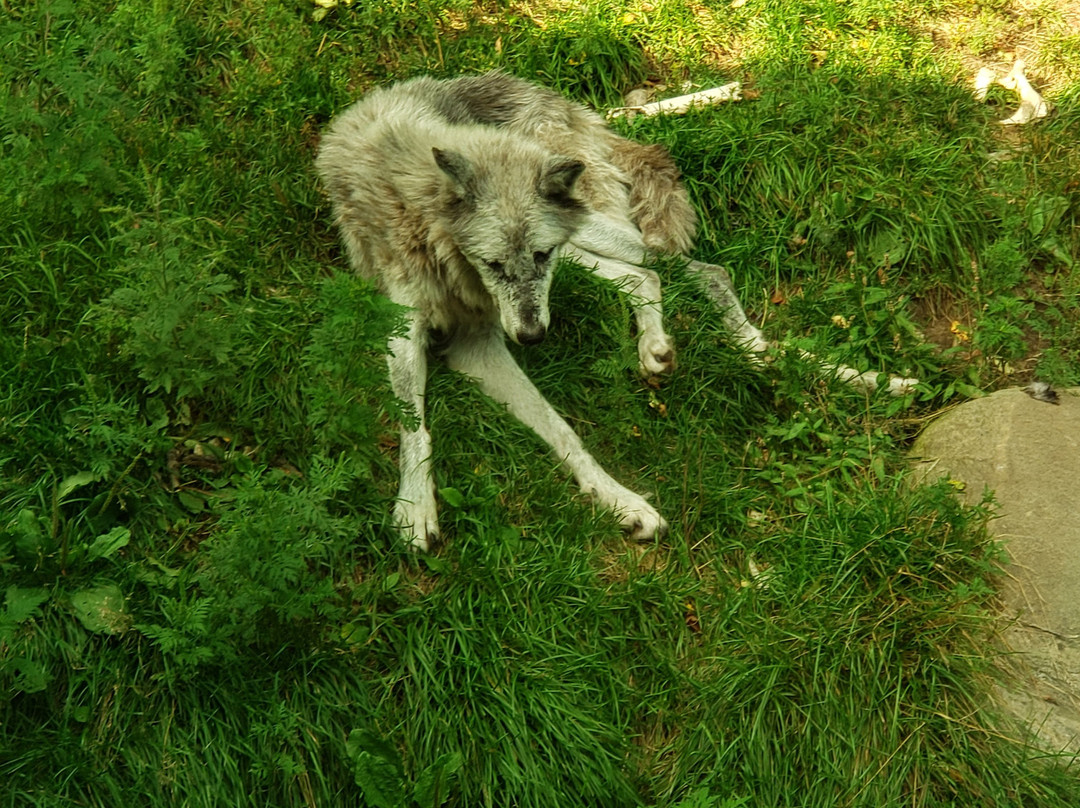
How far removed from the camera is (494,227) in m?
4.54

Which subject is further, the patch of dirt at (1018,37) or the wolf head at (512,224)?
the patch of dirt at (1018,37)

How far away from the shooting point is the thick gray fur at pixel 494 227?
4.54 meters

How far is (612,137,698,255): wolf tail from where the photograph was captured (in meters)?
5.50

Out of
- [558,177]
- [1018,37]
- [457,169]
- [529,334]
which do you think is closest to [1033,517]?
[529,334]

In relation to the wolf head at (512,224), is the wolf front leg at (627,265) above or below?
below

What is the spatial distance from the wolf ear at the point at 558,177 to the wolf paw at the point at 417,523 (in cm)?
142

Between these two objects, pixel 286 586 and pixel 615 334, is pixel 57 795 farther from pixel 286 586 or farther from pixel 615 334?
pixel 615 334

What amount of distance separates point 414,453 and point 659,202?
1.96m

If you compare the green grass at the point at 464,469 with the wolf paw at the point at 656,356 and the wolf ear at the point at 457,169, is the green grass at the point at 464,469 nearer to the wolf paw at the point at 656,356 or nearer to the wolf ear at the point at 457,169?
the wolf paw at the point at 656,356

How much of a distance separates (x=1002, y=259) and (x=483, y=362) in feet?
8.34

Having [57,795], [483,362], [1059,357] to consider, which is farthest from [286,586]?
[1059,357]

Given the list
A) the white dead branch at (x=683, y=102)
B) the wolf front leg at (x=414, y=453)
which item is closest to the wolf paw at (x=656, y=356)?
the wolf front leg at (x=414, y=453)

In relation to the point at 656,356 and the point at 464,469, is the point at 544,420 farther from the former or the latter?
the point at 656,356

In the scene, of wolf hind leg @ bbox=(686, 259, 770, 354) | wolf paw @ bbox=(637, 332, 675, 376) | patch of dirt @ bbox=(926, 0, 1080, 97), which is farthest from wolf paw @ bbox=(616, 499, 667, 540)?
patch of dirt @ bbox=(926, 0, 1080, 97)
